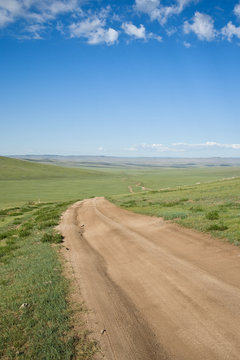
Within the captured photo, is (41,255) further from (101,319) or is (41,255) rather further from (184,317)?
(184,317)

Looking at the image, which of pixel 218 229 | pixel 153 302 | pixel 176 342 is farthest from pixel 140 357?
pixel 218 229

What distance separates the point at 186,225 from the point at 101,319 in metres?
10.9

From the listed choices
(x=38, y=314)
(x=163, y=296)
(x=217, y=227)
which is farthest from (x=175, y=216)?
(x=38, y=314)

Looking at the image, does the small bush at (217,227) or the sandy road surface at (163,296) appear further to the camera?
the small bush at (217,227)

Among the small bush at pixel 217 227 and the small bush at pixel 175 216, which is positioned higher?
the small bush at pixel 217 227

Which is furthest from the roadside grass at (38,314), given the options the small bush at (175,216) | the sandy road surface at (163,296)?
the small bush at (175,216)

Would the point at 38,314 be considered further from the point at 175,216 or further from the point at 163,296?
the point at 175,216

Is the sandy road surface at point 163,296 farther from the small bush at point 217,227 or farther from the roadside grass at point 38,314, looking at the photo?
the small bush at point 217,227

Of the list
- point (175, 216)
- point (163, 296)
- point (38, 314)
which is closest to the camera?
point (38, 314)

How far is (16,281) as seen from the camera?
9445mm

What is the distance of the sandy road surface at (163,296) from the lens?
5469 mm

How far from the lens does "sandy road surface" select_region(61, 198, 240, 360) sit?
5.47m

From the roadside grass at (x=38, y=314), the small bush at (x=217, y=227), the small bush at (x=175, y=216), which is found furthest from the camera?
the small bush at (x=175, y=216)

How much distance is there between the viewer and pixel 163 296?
7621 mm
